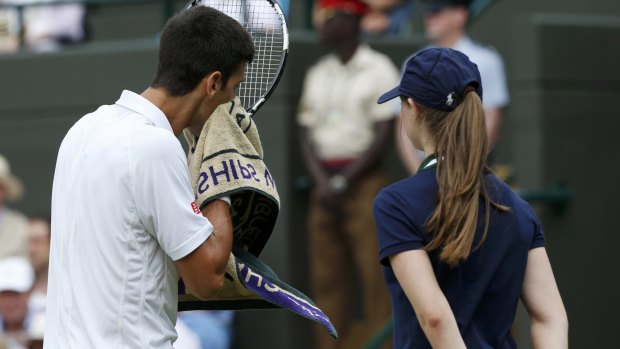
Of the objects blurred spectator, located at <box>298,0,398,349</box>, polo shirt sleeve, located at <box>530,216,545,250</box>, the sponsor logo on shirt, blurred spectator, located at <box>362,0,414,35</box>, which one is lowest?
blurred spectator, located at <box>298,0,398,349</box>

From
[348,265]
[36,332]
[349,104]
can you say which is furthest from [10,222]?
[349,104]

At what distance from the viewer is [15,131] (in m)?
9.82

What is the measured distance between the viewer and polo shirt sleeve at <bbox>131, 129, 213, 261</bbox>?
10.3 feet

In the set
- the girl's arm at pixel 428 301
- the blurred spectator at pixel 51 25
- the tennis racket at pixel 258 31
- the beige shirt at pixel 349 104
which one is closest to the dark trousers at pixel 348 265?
the beige shirt at pixel 349 104

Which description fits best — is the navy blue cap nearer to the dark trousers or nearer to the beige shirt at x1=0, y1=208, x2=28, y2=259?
the dark trousers

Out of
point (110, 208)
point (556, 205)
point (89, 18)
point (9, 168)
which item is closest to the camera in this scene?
point (110, 208)

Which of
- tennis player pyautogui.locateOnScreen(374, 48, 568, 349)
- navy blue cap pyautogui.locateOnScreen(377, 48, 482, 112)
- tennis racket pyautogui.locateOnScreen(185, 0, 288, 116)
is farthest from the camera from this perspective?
tennis racket pyautogui.locateOnScreen(185, 0, 288, 116)

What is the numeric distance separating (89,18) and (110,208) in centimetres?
798

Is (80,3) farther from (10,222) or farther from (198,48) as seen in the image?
(198,48)

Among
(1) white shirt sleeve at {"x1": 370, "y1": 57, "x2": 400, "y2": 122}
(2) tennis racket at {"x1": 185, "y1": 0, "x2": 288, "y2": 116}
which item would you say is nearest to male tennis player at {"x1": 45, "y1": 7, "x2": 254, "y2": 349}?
(2) tennis racket at {"x1": 185, "y1": 0, "x2": 288, "y2": 116}

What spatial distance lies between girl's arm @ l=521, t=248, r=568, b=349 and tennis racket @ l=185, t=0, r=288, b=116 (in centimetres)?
93

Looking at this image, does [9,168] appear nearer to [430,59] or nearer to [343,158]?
[343,158]

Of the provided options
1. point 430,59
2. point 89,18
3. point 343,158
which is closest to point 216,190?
point 430,59

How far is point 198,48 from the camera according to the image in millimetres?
3244
